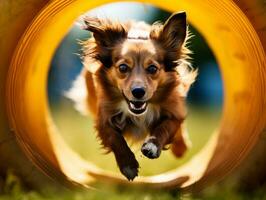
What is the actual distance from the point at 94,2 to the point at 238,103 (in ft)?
4.86

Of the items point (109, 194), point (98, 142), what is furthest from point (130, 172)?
point (98, 142)

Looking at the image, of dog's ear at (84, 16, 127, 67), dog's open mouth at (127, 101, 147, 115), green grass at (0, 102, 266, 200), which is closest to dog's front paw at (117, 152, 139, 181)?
green grass at (0, 102, 266, 200)

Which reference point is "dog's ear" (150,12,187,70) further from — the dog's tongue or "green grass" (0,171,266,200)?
"green grass" (0,171,266,200)

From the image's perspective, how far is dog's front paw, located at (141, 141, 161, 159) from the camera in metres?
5.65

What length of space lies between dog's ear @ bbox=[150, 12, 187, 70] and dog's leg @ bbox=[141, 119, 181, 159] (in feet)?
1.58

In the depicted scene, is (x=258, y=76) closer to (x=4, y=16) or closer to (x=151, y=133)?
(x=151, y=133)

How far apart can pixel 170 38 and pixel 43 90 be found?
4.15 feet

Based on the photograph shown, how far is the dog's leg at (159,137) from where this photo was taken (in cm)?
568

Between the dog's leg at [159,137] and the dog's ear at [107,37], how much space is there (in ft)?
2.25

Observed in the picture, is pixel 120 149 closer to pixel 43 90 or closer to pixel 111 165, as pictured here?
pixel 43 90

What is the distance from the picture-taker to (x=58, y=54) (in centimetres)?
1168

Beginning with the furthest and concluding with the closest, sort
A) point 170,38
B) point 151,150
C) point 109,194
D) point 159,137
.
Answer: point 170,38
point 159,137
point 151,150
point 109,194

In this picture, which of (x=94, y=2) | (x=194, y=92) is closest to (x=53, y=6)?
(x=94, y=2)

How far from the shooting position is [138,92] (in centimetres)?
576
